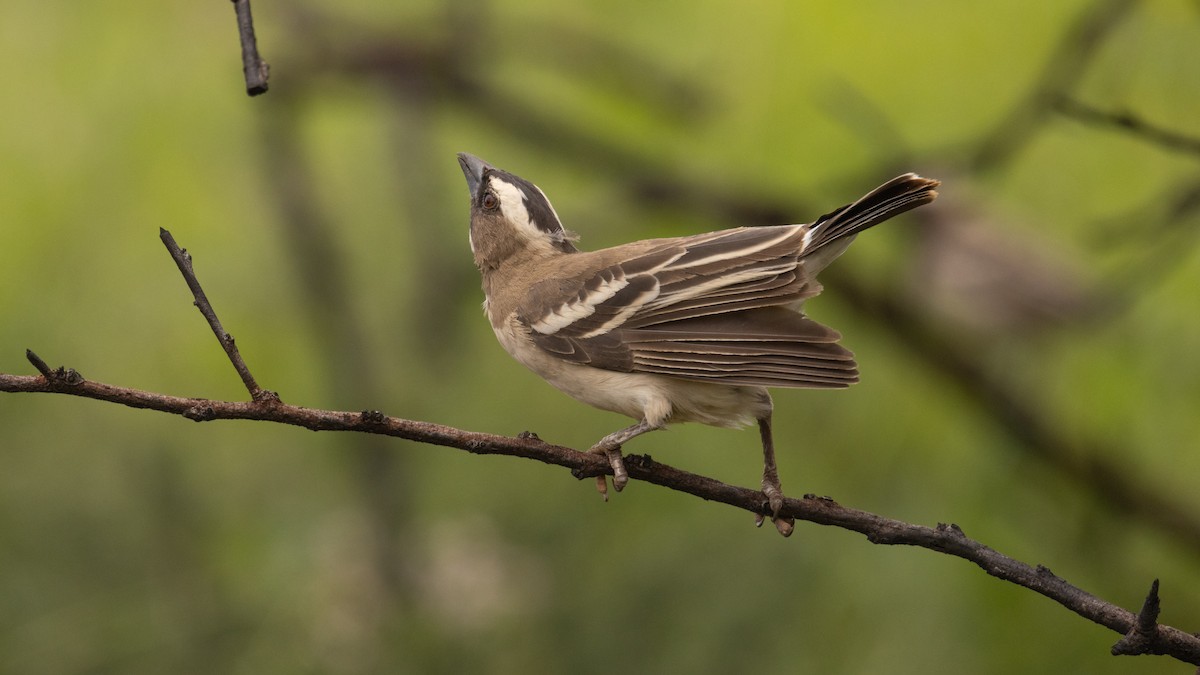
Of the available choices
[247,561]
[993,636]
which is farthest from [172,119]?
[993,636]

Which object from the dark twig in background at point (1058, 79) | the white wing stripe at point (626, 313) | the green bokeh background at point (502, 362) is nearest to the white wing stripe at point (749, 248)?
the white wing stripe at point (626, 313)

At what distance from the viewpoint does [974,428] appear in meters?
6.43

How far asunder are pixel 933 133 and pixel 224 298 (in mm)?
4049

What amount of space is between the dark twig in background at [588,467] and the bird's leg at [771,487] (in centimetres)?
3

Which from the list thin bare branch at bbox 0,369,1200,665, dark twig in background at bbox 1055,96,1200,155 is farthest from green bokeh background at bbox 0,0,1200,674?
thin bare branch at bbox 0,369,1200,665

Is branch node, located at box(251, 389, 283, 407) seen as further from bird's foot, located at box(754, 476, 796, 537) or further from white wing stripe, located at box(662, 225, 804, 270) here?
white wing stripe, located at box(662, 225, 804, 270)

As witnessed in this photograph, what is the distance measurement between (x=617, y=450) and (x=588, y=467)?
1.13ft

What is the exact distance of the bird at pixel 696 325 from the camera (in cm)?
266

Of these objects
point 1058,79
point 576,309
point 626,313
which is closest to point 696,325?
point 626,313

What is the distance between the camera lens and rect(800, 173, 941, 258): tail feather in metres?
2.62

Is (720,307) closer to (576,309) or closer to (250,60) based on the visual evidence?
(576,309)

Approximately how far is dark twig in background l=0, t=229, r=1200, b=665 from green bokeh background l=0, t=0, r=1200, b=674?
108 inches

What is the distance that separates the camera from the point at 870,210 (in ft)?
8.84

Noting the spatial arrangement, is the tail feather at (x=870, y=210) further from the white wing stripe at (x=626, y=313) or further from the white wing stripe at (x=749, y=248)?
the white wing stripe at (x=626, y=313)
